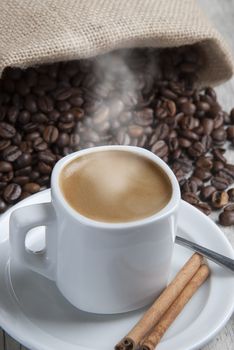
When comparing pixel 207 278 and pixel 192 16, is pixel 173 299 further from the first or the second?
pixel 192 16

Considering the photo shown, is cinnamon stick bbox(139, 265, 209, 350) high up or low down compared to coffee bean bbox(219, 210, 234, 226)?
up

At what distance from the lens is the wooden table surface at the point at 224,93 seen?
4.02 feet

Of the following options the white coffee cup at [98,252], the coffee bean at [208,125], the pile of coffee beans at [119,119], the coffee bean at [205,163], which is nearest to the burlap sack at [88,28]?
the pile of coffee beans at [119,119]

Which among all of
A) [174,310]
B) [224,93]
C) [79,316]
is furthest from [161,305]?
[224,93]

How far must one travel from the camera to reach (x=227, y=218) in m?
1.57

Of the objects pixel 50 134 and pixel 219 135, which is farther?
pixel 219 135

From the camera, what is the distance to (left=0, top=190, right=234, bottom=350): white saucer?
1.07 meters

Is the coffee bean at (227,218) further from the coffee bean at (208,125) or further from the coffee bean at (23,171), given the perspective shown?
the coffee bean at (23,171)

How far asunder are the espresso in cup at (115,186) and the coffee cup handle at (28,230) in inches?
2.0

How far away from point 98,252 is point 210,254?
266 mm

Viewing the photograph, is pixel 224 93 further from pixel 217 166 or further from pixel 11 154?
pixel 11 154

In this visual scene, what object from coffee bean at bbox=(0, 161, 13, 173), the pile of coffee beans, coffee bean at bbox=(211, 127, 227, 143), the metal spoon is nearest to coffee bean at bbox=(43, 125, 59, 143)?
the pile of coffee beans

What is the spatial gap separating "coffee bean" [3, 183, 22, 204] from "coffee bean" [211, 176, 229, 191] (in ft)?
1.60

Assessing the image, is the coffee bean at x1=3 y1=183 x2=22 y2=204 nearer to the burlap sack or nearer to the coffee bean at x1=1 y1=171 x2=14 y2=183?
the coffee bean at x1=1 y1=171 x2=14 y2=183
